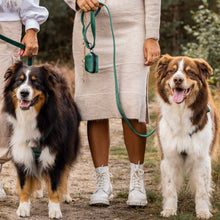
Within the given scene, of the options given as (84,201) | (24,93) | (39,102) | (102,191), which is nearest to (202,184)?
(102,191)

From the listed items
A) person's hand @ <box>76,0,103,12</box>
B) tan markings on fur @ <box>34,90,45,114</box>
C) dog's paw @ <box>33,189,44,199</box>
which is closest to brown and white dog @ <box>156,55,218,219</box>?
person's hand @ <box>76,0,103,12</box>

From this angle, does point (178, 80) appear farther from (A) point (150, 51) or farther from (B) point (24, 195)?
(B) point (24, 195)

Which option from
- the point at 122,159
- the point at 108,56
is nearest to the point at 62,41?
the point at 122,159

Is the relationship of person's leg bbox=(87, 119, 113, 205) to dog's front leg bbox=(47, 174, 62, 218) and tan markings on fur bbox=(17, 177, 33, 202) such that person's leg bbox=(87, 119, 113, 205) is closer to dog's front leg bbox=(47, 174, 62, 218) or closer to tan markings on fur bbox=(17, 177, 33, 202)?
dog's front leg bbox=(47, 174, 62, 218)

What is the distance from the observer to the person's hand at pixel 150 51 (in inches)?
151

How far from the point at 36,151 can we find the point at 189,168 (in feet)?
4.41

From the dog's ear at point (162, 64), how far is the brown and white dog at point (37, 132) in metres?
0.88

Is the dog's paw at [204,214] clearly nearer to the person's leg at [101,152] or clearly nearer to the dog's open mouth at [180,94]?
the person's leg at [101,152]

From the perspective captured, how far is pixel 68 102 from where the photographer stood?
13.0 feet

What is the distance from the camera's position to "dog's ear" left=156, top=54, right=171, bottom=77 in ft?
12.2

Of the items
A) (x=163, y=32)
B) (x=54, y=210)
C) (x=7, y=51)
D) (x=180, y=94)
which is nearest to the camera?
(x=180, y=94)

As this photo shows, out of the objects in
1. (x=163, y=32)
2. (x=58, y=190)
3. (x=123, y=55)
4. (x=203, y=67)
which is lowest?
(x=58, y=190)

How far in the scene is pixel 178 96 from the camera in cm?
357

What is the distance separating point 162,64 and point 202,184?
1099mm
